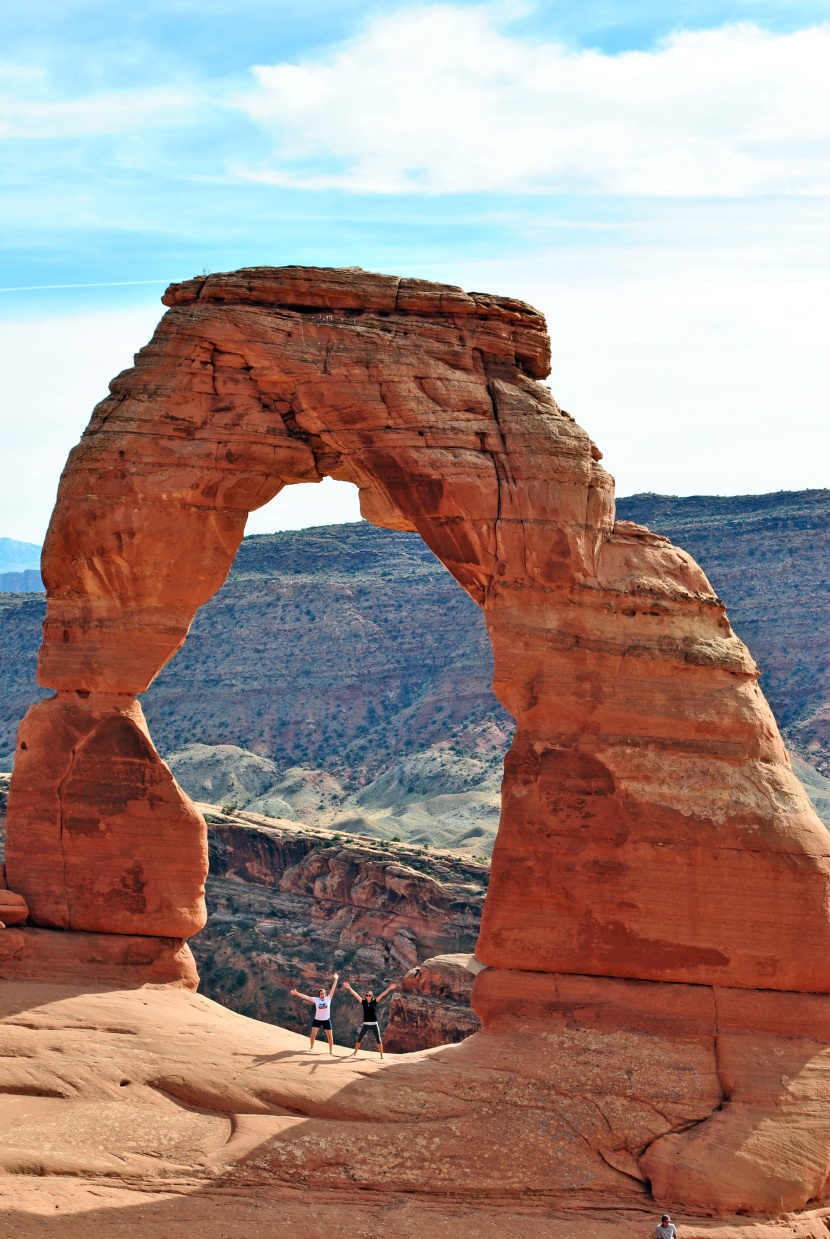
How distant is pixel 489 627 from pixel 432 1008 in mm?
17001

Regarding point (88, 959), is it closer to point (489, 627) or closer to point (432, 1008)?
point (489, 627)

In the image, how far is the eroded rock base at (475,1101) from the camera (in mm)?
19781

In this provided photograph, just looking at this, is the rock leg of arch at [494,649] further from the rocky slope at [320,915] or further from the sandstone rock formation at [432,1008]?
the rocky slope at [320,915]

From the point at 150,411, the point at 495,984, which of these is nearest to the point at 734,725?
the point at 495,984

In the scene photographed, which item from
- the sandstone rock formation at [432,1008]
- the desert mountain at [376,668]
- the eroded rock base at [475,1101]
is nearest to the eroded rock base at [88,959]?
the eroded rock base at [475,1101]

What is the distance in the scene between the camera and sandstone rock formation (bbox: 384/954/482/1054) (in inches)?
1462

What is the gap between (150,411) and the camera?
2362cm

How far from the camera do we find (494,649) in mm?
22750

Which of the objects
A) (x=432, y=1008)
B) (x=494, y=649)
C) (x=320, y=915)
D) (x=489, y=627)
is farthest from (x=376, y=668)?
(x=494, y=649)

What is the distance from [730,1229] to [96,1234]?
25.2 feet

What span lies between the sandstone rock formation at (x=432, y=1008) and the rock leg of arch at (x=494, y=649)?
15111mm

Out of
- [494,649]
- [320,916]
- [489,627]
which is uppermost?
[489,627]

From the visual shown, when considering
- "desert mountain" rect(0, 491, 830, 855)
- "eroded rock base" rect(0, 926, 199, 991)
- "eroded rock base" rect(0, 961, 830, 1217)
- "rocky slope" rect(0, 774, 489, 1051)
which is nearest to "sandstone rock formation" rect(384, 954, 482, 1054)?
"rocky slope" rect(0, 774, 489, 1051)

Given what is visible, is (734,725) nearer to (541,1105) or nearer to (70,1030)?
(541,1105)
